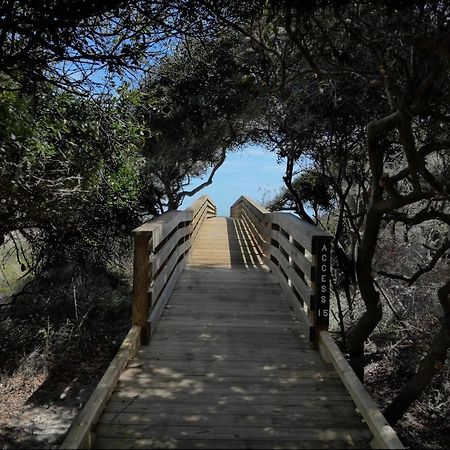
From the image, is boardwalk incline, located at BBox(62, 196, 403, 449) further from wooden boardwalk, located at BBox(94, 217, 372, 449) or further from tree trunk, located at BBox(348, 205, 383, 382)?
tree trunk, located at BBox(348, 205, 383, 382)

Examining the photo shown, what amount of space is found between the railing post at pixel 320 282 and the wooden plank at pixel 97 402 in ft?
5.54

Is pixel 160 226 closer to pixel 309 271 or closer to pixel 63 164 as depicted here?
pixel 309 271

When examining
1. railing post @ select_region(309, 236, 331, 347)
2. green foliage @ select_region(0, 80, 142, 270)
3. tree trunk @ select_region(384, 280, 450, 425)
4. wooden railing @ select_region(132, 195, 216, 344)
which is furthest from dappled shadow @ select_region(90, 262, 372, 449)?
green foliage @ select_region(0, 80, 142, 270)

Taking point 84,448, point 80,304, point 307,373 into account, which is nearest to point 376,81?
point 307,373

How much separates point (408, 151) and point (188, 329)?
300 centimetres

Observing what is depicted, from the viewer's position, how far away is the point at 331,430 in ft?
11.7

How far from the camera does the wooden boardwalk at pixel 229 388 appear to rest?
346 centimetres

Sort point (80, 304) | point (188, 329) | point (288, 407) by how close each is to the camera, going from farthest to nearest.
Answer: point (80, 304)
point (188, 329)
point (288, 407)

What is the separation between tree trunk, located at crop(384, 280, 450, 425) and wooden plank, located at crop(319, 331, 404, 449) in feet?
6.77

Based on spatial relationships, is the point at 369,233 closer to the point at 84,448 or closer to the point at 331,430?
the point at 331,430

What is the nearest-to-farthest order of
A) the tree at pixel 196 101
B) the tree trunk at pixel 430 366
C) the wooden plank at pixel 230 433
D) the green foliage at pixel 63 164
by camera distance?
1. the wooden plank at pixel 230 433
2. the green foliage at pixel 63 164
3. the tree trunk at pixel 430 366
4. the tree at pixel 196 101

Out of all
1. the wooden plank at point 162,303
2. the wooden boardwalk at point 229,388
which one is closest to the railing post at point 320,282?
the wooden boardwalk at point 229,388

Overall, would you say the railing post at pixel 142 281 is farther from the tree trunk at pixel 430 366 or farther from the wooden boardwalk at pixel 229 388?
the tree trunk at pixel 430 366

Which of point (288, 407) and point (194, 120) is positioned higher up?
point (194, 120)
